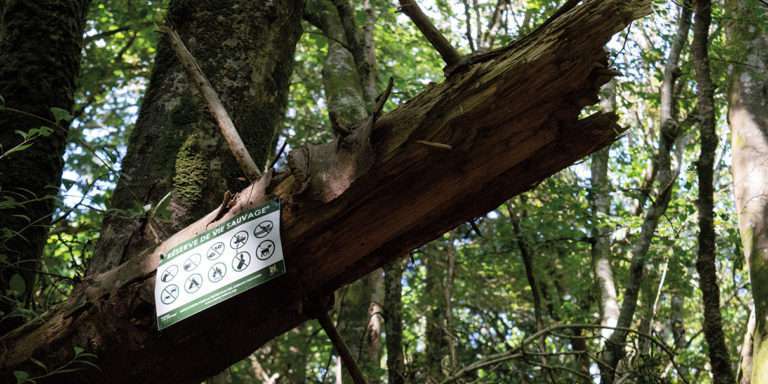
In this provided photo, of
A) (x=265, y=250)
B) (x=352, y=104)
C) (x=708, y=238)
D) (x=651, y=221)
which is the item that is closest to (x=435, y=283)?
(x=352, y=104)

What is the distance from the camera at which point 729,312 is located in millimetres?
13148

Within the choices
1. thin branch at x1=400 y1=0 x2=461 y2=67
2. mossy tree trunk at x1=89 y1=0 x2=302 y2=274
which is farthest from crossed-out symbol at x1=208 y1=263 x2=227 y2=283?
thin branch at x1=400 y1=0 x2=461 y2=67

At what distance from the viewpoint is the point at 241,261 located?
1771mm

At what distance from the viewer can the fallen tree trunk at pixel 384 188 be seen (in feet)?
5.21

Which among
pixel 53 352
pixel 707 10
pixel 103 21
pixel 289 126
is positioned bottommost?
pixel 53 352

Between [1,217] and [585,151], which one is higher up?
[1,217]

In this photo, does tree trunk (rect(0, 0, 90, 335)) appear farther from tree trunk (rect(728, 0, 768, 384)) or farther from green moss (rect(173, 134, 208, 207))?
tree trunk (rect(728, 0, 768, 384))

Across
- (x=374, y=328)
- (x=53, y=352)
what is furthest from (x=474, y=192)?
(x=374, y=328)

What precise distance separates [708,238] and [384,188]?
9.56 feet

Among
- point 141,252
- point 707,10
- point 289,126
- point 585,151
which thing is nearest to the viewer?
point 585,151

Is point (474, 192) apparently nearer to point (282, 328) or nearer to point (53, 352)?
point (282, 328)

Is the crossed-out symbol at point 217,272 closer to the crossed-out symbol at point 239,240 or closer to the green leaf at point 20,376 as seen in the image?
the crossed-out symbol at point 239,240

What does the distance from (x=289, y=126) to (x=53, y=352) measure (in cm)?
831

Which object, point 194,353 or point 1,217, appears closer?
point 194,353
